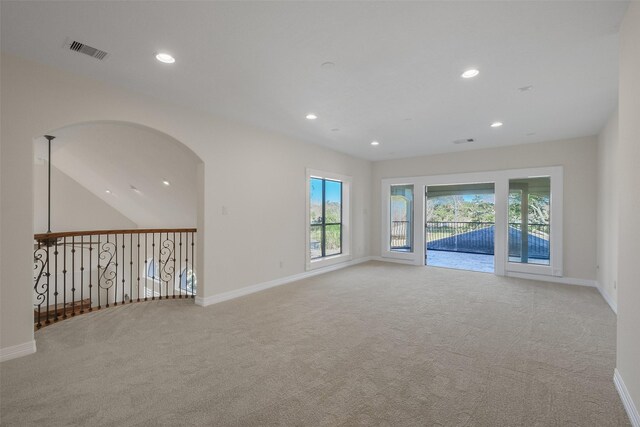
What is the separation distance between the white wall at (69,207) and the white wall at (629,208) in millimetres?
11546

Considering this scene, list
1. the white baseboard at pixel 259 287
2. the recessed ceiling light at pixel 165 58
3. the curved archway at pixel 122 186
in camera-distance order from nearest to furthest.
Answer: the recessed ceiling light at pixel 165 58 → the white baseboard at pixel 259 287 → the curved archway at pixel 122 186

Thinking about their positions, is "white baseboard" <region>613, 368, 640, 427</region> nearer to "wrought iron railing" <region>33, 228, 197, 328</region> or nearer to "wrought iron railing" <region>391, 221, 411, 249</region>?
"wrought iron railing" <region>33, 228, 197, 328</region>

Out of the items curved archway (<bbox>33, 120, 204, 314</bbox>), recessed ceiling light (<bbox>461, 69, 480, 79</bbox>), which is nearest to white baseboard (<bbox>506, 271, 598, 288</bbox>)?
recessed ceiling light (<bbox>461, 69, 480, 79</bbox>)

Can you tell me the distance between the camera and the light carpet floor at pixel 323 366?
190 centimetres

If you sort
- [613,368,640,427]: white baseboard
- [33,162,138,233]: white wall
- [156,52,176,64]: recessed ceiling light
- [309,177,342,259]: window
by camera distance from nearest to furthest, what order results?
[613,368,640,427]: white baseboard → [156,52,176,64]: recessed ceiling light → [309,177,342,259]: window → [33,162,138,233]: white wall

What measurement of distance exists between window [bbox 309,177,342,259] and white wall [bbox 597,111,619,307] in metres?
4.79

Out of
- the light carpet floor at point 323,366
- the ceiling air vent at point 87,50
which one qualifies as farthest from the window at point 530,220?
the ceiling air vent at point 87,50

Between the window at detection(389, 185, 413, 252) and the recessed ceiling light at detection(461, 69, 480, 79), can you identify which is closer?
the recessed ceiling light at detection(461, 69, 480, 79)

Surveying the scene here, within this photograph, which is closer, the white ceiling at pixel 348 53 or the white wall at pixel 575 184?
the white ceiling at pixel 348 53

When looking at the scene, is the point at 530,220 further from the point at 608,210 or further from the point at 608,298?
the point at 608,298

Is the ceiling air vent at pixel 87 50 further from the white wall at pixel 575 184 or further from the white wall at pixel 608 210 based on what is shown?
the white wall at pixel 575 184

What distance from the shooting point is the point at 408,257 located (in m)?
7.28

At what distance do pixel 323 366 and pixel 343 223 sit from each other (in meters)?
4.90

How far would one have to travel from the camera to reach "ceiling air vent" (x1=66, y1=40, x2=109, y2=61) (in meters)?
2.44
